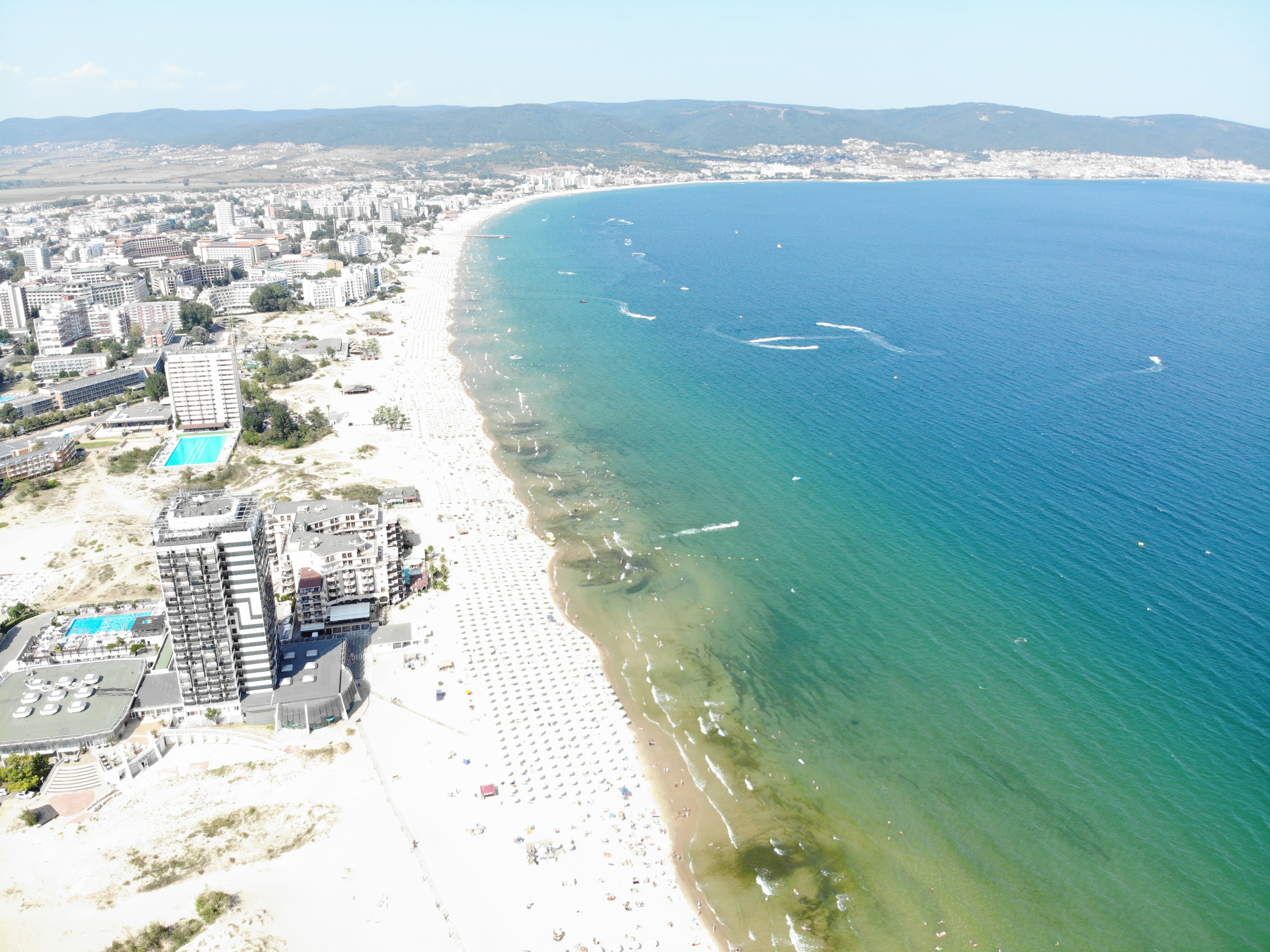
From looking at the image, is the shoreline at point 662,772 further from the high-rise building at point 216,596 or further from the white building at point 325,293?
the white building at point 325,293

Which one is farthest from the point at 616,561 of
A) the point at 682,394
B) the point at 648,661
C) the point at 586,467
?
the point at 682,394

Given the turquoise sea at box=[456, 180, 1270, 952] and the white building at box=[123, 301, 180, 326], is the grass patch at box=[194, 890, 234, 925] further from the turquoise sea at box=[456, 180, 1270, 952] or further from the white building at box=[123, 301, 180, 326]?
the white building at box=[123, 301, 180, 326]

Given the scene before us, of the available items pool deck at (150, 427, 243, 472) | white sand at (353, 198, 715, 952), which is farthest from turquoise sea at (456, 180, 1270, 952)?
pool deck at (150, 427, 243, 472)

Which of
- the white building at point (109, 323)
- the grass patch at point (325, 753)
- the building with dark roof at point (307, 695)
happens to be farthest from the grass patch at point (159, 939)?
the white building at point (109, 323)

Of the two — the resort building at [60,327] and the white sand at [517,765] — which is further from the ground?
the resort building at [60,327]

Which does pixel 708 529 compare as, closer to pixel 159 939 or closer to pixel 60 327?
pixel 159 939

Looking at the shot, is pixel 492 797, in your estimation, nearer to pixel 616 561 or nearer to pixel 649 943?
pixel 649 943
